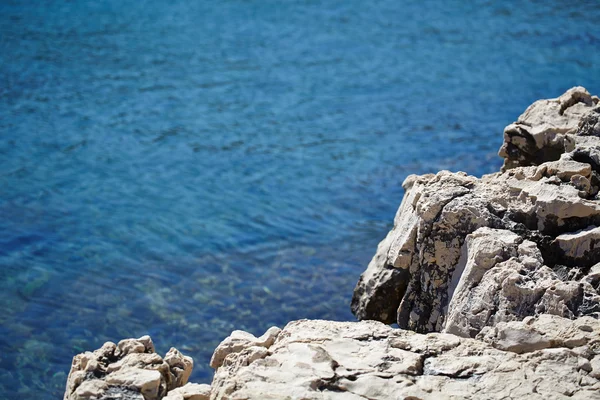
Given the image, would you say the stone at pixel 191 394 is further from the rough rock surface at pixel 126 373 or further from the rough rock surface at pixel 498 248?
the rough rock surface at pixel 498 248

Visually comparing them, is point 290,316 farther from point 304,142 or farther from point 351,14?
point 351,14

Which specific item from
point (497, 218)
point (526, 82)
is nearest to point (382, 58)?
point (526, 82)

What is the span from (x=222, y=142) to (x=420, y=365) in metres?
7.68

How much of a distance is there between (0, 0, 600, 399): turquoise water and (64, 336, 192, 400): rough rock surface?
2.70 meters

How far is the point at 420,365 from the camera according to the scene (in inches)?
115

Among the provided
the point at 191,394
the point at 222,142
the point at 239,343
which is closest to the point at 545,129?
the point at 239,343

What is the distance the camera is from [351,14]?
15.8 meters

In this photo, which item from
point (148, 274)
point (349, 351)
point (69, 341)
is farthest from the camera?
point (148, 274)

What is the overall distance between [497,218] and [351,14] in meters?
12.7

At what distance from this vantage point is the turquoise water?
6.74 m

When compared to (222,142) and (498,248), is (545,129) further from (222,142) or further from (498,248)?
(222,142)

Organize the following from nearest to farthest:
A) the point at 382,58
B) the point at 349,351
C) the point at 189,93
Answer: the point at 349,351, the point at 189,93, the point at 382,58

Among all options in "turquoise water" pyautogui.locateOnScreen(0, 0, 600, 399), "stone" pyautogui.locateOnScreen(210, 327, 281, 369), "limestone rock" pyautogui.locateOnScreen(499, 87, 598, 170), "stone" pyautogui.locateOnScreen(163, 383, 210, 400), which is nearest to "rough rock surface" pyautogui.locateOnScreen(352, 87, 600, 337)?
"limestone rock" pyautogui.locateOnScreen(499, 87, 598, 170)

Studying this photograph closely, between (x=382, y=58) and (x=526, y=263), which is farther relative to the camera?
(x=382, y=58)
